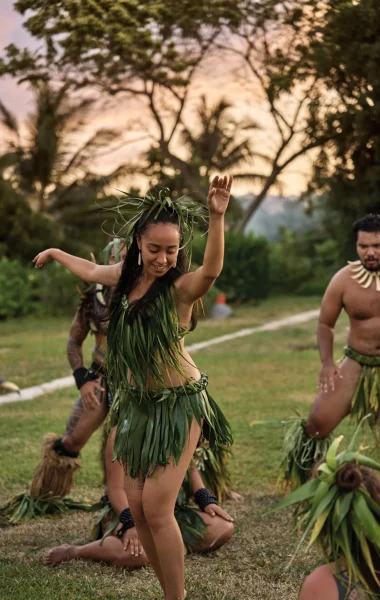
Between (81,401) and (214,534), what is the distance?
1.02 meters

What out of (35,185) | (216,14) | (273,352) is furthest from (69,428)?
(35,185)

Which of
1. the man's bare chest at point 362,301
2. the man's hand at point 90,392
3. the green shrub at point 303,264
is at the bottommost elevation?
the green shrub at point 303,264

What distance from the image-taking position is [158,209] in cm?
309

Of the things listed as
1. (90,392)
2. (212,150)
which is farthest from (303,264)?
(90,392)

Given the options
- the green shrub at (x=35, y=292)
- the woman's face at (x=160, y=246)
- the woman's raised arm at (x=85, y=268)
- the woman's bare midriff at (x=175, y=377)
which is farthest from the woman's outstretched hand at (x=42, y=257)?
the green shrub at (x=35, y=292)

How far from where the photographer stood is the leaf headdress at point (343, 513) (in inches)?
82.8

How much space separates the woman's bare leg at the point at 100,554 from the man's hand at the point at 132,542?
0.01 metres

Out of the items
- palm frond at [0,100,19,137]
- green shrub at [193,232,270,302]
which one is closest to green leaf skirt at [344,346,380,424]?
green shrub at [193,232,270,302]

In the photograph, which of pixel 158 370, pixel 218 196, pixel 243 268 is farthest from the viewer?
pixel 243 268

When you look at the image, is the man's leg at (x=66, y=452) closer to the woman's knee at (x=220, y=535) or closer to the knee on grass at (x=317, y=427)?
the woman's knee at (x=220, y=535)

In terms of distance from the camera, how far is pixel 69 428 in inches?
187

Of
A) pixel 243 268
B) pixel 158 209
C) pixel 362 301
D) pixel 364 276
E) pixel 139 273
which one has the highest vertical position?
pixel 158 209

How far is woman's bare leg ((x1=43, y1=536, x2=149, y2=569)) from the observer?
3941mm

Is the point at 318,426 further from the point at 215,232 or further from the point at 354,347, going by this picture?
the point at 215,232
